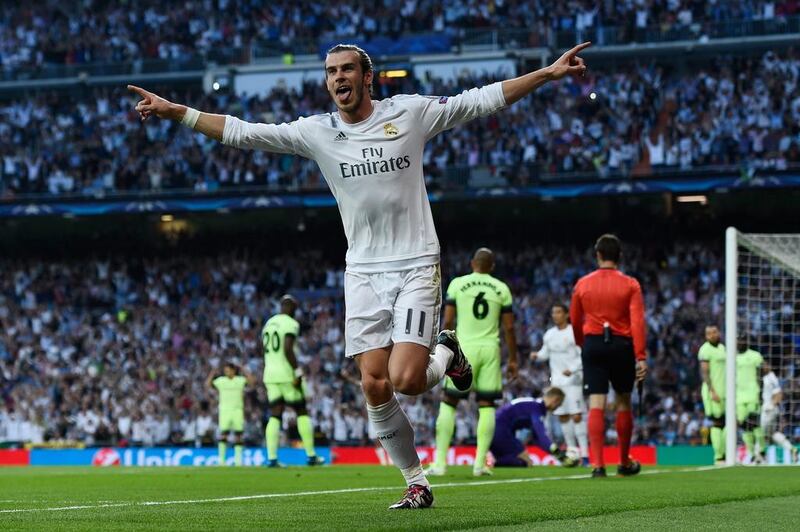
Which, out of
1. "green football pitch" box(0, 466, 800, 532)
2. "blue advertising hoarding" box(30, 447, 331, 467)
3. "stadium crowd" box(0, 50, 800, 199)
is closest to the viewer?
"green football pitch" box(0, 466, 800, 532)

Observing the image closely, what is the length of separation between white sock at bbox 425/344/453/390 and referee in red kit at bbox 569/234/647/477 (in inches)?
152

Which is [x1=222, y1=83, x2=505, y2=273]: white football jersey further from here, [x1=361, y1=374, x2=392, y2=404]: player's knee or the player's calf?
the player's calf

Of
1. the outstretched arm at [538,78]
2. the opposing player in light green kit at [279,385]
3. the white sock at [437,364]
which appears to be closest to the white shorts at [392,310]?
the white sock at [437,364]

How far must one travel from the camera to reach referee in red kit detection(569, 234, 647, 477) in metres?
12.0

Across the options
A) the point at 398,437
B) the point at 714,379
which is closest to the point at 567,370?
A: the point at 714,379

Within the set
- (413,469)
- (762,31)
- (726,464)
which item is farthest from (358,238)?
(762,31)

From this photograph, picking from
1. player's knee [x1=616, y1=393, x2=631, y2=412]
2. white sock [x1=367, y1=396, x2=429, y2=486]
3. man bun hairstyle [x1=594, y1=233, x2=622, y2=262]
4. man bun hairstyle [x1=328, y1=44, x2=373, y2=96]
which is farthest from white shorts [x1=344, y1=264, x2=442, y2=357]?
player's knee [x1=616, y1=393, x2=631, y2=412]

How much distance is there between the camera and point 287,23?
40.9 m

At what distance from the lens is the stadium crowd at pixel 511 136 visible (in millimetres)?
32844

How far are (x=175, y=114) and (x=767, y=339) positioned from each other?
19.1 m

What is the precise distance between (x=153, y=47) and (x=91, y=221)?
19.7ft

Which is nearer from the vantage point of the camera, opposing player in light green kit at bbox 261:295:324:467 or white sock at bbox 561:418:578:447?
opposing player in light green kit at bbox 261:295:324:467

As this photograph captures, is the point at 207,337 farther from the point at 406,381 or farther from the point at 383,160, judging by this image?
the point at 406,381

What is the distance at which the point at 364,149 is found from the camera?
755 centimetres
